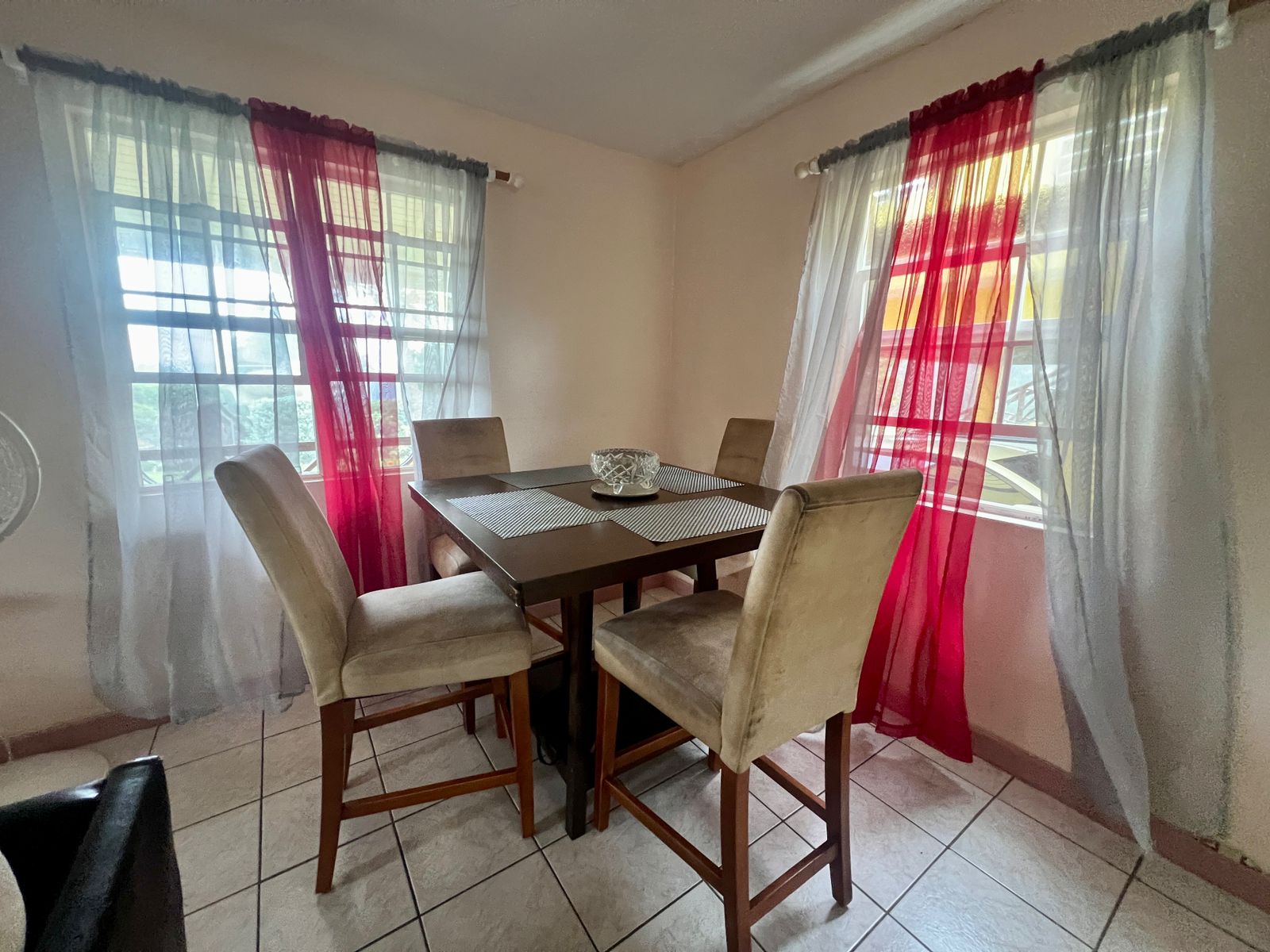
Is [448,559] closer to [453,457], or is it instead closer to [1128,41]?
[453,457]

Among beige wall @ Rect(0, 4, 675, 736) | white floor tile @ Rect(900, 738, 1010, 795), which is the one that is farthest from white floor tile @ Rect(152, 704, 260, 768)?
white floor tile @ Rect(900, 738, 1010, 795)

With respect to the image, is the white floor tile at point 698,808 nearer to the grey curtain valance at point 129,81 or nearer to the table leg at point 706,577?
the table leg at point 706,577

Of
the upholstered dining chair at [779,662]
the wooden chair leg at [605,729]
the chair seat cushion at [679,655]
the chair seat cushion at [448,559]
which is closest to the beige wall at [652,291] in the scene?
the chair seat cushion at [448,559]

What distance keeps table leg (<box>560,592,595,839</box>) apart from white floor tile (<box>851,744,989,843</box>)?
87 cm

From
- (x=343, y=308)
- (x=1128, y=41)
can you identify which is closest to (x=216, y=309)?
(x=343, y=308)

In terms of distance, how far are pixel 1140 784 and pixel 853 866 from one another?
77cm

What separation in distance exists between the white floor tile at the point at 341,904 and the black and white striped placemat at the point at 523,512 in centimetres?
88

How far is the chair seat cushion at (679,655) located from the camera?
1.02 m

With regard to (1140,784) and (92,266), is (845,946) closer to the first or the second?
(1140,784)

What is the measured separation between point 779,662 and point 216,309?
2.02 meters

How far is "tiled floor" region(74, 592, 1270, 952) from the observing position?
1.11m

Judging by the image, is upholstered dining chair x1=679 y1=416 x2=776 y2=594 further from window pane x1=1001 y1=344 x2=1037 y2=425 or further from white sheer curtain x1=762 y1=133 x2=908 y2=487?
window pane x1=1001 y1=344 x2=1037 y2=425

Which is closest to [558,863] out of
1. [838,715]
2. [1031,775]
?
[838,715]

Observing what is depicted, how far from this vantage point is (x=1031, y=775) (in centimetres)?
154
